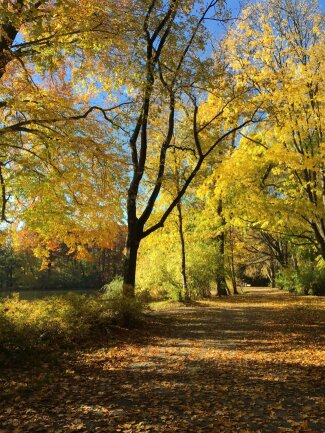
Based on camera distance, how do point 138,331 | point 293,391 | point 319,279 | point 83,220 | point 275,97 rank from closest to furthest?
1. point 293,391
2. point 138,331
3. point 275,97
4. point 83,220
5. point 319,279

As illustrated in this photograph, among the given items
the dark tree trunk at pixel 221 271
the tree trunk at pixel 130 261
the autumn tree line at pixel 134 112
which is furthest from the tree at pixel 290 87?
the dark tree trunk at pixel 221 271

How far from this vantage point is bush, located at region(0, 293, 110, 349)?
22.4 ft

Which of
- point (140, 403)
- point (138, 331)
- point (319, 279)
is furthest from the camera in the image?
point (319, 279)

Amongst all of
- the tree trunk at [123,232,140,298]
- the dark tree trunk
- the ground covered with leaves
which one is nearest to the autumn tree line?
the tree trunk at [123,232,140,298]

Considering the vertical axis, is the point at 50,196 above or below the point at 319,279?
above

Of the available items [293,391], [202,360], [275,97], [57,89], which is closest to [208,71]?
[275,97]

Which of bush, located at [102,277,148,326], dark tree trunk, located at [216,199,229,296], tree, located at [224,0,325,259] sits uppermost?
tree, located at [224,0,325,259]

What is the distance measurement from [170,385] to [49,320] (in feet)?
11.4

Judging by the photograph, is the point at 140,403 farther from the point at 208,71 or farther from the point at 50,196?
the point at 208,71

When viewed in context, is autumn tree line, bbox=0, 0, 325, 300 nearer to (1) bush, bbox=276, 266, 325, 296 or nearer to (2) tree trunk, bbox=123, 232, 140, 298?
(2) tree trunk, bbox=123, 232, 140, 298

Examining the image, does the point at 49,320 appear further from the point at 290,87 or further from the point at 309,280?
the point at 309,280

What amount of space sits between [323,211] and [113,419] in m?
9.47

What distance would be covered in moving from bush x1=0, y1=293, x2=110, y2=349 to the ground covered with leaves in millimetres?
328

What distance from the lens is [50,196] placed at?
37.1ft
